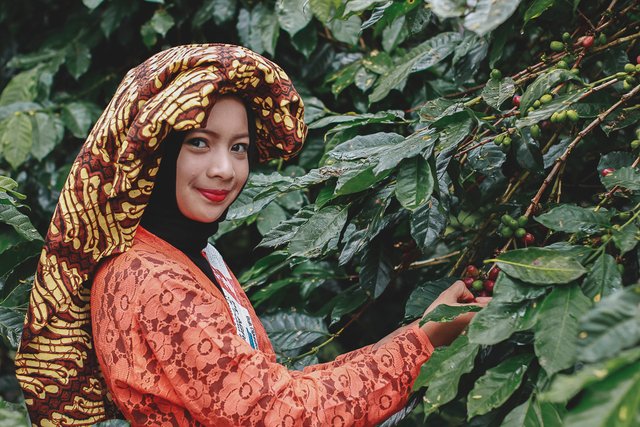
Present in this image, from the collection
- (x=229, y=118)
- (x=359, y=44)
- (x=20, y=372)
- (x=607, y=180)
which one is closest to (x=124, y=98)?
(x=229, y=118)

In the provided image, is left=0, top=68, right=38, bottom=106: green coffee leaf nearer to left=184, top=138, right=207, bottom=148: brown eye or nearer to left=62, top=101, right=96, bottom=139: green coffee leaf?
left=62, top=101, right=96, bottom=139: green coffee leaf

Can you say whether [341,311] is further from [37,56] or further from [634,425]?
[37,56]

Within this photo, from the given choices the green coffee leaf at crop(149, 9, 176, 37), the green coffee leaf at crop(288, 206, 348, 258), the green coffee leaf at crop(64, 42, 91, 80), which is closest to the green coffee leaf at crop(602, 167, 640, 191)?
the green coffee leaf at crop(288, 206, 348, 258)

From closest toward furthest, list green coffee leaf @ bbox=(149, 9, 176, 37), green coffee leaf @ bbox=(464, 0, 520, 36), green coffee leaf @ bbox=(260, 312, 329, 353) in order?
green coffee leaf @ bbox=(464, 0, 520, 36), green coffee leaf @ bbox=(260, 312, 329, 353), green coffee leaf @ bbox=(149, 9, 176, 37)

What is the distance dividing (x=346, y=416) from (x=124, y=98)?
62cm

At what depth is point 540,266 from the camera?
1.11 metres

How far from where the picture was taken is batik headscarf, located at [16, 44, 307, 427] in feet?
4.15

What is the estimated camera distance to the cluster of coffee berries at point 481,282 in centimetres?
138

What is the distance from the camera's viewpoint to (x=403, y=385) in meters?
1.33

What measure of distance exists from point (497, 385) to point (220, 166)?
1.85 ft

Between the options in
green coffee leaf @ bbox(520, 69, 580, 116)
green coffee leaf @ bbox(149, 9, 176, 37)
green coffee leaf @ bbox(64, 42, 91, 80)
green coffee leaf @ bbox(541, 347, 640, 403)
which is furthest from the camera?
green coffee leaf @ bbox(64, 42, 91, 80)

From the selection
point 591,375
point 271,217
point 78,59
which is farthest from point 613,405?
point 78,59

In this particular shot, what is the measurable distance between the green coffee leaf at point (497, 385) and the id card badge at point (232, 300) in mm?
442

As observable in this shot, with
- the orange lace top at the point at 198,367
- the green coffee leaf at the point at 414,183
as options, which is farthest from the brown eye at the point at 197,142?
the green coffee leaf at the point at 414,183
